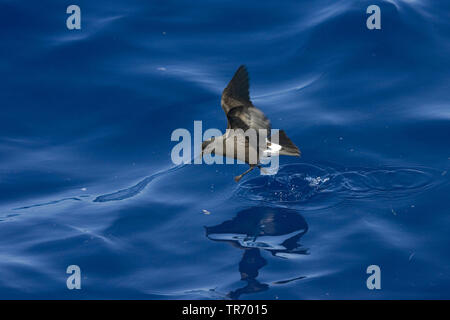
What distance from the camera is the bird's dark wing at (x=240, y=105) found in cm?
997

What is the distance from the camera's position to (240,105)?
1009cm

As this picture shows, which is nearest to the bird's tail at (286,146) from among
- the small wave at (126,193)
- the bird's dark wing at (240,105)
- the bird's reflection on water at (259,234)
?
the bird's dark wing at (240,105)

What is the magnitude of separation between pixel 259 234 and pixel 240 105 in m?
2.16

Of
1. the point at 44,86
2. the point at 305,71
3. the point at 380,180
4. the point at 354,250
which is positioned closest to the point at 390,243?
the point at 354,250

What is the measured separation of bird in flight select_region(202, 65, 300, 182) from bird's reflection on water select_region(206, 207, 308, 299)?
28.5 inches

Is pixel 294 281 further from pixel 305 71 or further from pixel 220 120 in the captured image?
pixel 305 71

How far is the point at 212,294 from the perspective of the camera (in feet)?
32.9

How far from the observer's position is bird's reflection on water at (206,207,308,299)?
10.6 metres

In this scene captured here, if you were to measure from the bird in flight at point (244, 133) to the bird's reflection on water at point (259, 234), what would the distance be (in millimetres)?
724

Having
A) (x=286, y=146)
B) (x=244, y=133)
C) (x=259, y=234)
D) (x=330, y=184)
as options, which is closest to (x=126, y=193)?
(x=259, y=234)

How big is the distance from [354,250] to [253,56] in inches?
217

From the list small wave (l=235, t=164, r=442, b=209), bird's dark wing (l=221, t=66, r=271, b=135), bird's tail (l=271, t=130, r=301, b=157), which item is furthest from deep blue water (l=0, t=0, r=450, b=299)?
bird's dark wing (l=221, t=66, r=271, b=135)

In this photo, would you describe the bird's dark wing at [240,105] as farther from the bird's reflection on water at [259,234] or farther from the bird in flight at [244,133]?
the bird's reflection on water at [259,234]

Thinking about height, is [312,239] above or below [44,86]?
below
